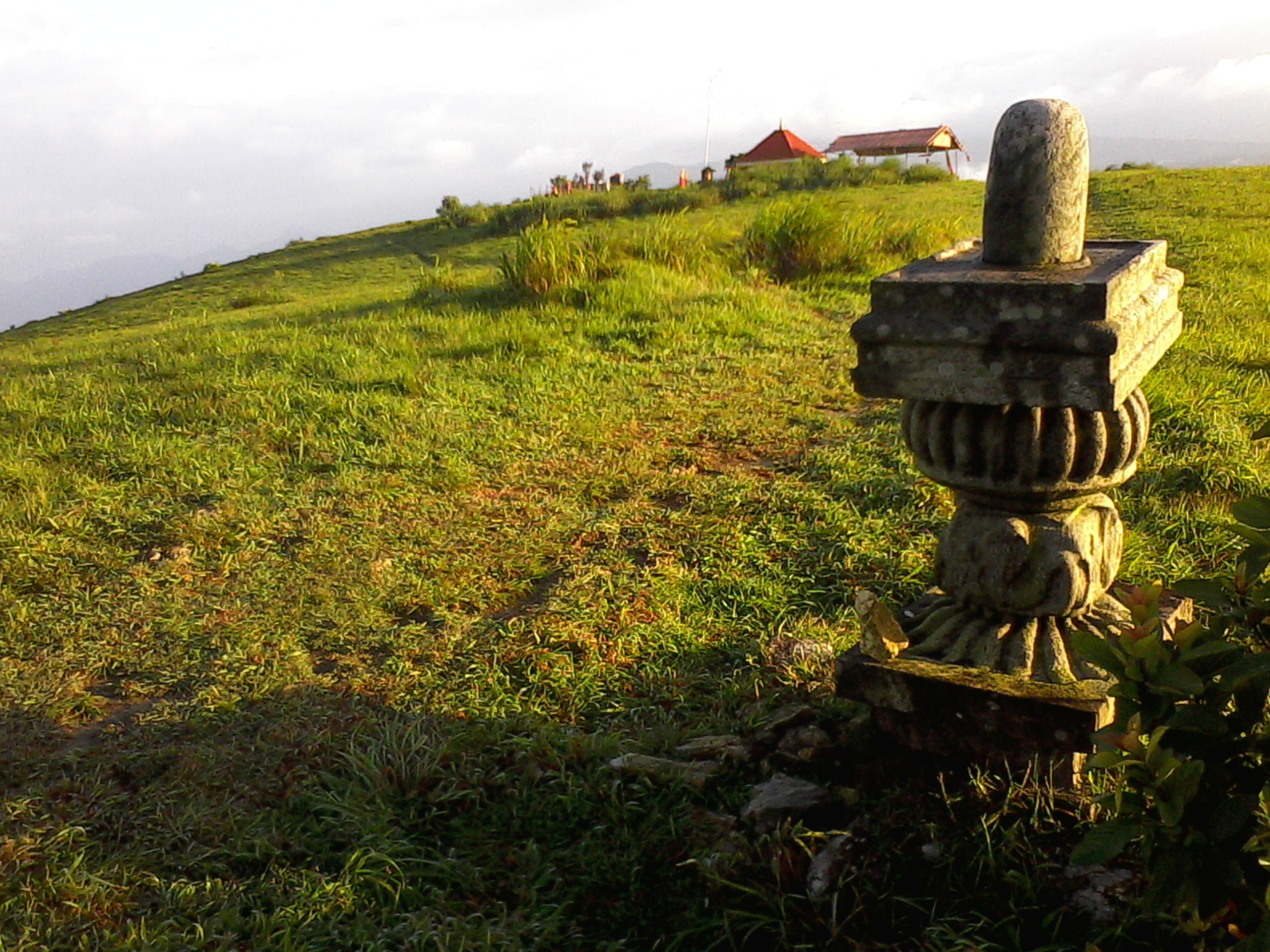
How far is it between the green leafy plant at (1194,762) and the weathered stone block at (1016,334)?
1.44 feet

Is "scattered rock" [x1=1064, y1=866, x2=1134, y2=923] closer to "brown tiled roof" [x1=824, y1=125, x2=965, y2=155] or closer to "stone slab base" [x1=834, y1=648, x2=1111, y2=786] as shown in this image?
"stone slab base" [x1=834, y1=648, x2=1111, y2=786]

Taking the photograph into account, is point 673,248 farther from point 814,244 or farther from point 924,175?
point 924,175

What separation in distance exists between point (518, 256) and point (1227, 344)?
5.24 meters

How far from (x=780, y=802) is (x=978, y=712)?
1.64ft

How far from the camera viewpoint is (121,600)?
3.69 meters

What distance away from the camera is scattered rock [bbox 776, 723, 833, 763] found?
2414 mm

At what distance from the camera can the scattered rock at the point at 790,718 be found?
2.57m

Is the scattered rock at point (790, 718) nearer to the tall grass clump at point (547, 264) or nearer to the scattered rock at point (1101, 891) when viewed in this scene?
the scattered rock at point (1101, 891)

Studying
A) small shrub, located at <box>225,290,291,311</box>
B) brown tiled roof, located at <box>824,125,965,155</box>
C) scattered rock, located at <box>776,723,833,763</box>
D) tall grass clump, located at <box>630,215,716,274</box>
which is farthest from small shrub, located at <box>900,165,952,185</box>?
scattered rock, located at <box>776,723,833,763</box>

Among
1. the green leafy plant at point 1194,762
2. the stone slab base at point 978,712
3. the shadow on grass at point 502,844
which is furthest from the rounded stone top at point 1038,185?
the shadow on grass at point 502,844

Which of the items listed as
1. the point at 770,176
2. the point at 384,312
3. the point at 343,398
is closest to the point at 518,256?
the point at 384,312

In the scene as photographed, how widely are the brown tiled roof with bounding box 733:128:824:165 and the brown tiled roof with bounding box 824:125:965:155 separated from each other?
92 centimetres

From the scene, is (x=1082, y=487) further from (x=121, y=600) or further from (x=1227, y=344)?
(x=1227, y=344)

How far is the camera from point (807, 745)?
245 cm
